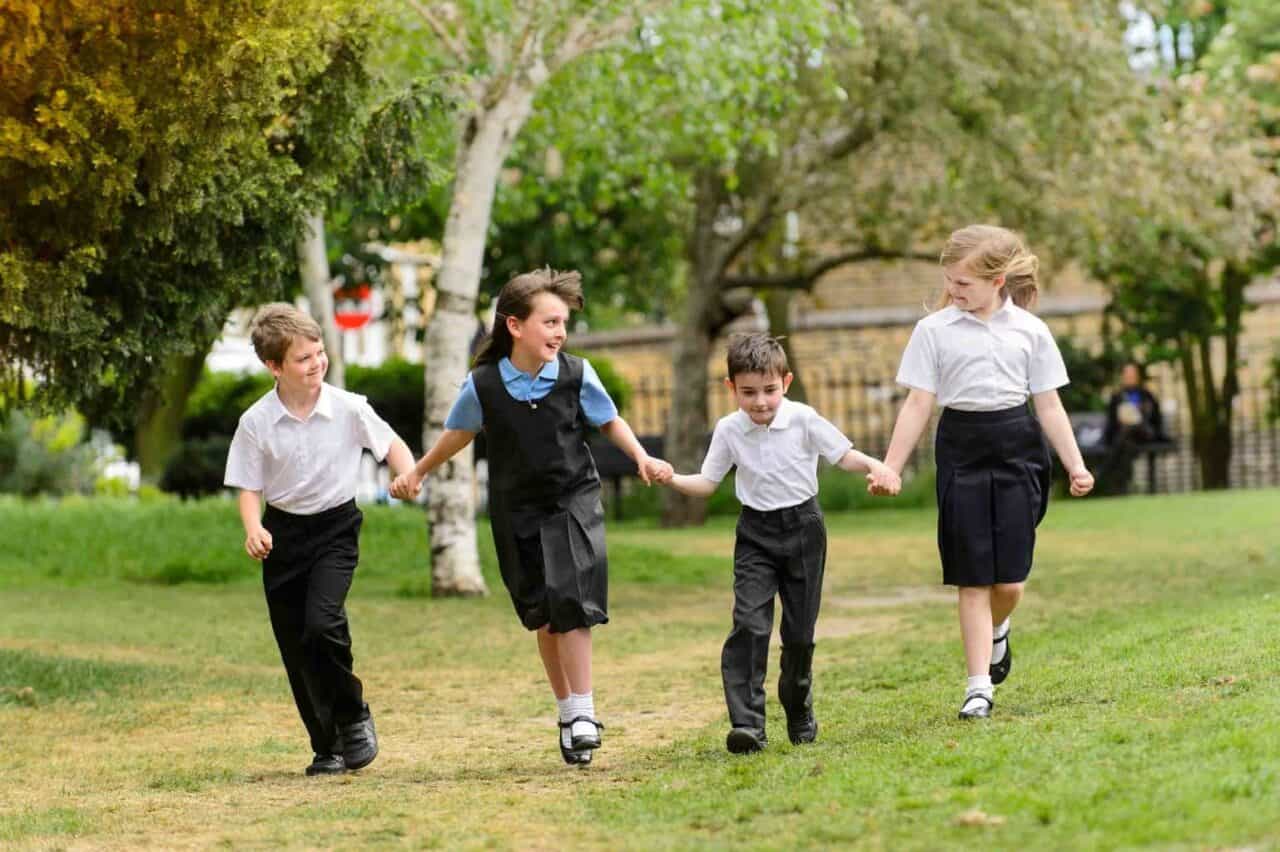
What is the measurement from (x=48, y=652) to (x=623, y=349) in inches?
1082

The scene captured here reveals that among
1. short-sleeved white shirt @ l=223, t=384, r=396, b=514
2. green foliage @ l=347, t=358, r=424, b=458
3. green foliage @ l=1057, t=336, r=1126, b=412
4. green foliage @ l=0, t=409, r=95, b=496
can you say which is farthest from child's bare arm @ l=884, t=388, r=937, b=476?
green foliage @ l=1057, t=336, r=1126, b=412

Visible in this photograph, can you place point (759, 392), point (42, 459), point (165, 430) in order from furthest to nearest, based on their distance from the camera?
point (165, 430) → point (42, 459) → point (759, 392)

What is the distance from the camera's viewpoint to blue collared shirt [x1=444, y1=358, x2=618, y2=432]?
23.9 ft

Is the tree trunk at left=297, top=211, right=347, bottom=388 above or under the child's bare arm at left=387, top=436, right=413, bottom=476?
above

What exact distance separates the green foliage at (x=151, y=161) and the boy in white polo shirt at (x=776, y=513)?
11.0 feet

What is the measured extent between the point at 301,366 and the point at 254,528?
600 mm

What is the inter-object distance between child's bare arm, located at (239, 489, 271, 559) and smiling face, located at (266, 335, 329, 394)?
0.41 metres

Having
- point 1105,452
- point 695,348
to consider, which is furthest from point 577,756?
point 1105,452

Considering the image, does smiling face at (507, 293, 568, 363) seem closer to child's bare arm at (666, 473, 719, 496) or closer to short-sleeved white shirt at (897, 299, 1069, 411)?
child's bare arm at (666, 473, 719, 496)

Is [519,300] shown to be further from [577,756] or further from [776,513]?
[577,756]

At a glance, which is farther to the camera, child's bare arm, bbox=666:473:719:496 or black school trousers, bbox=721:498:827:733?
child's bare arm, bbox=666:473:719:496

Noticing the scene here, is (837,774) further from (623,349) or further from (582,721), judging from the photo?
(623,349)

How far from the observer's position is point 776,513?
7.37 metres

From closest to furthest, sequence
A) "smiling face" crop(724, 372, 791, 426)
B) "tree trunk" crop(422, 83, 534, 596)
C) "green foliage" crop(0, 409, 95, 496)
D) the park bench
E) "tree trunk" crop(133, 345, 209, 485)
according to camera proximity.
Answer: "smiling face" crop(724, 372, 791, 426) < "tree trunk" crop(422, 83, 534, 596) < "green foliage" crop(0, 409, 95, 496) < "tree trunk" crop(133, 345, 209, 485) < the park bench
